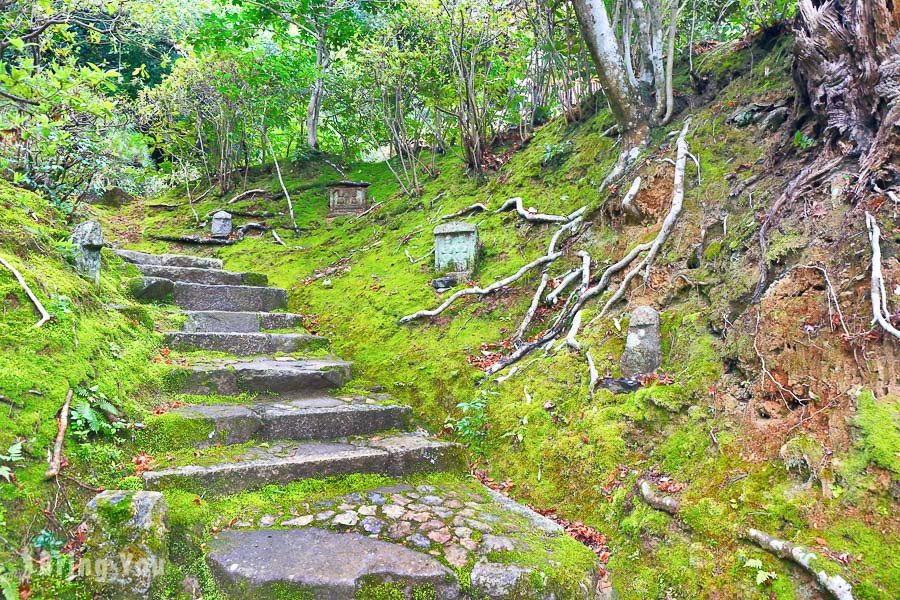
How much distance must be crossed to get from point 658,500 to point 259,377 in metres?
3.24

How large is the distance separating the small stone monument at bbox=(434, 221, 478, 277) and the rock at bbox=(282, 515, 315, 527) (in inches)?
148

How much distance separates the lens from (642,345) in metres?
3.82

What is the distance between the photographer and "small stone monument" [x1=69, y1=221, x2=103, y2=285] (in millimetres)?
4508

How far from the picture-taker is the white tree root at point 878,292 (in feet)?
8.55

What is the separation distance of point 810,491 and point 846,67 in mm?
3144

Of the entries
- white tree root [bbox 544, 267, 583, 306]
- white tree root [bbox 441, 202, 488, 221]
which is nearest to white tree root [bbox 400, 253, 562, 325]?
white tree root [bbox 544, 267, 583, 306]

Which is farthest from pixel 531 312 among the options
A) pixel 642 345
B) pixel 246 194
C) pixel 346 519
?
pixel 246 194

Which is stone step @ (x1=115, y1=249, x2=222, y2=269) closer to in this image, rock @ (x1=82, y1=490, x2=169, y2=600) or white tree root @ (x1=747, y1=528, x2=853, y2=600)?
rock @ (x1=82, y1=490, x2=169, y2=600)

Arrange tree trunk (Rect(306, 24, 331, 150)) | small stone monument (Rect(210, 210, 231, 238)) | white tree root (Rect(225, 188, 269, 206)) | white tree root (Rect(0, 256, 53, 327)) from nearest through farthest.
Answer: white tree root (Rect(0, 256, 53, 327)) < small stone monument (Rect(210, 210, 231, 238)) < tree trunk (Rect(306, 24, 331, 150)) < white tree root (Rect(225, 188, 269, 206))

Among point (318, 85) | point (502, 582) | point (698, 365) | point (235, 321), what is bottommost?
point (502, 582)

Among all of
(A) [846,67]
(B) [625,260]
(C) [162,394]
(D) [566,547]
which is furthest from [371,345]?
(A) [846,67]

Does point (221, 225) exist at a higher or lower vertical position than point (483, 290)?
higher

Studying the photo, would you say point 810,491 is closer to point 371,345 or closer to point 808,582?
point 808,582

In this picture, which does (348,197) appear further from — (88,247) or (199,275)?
(88,247)
